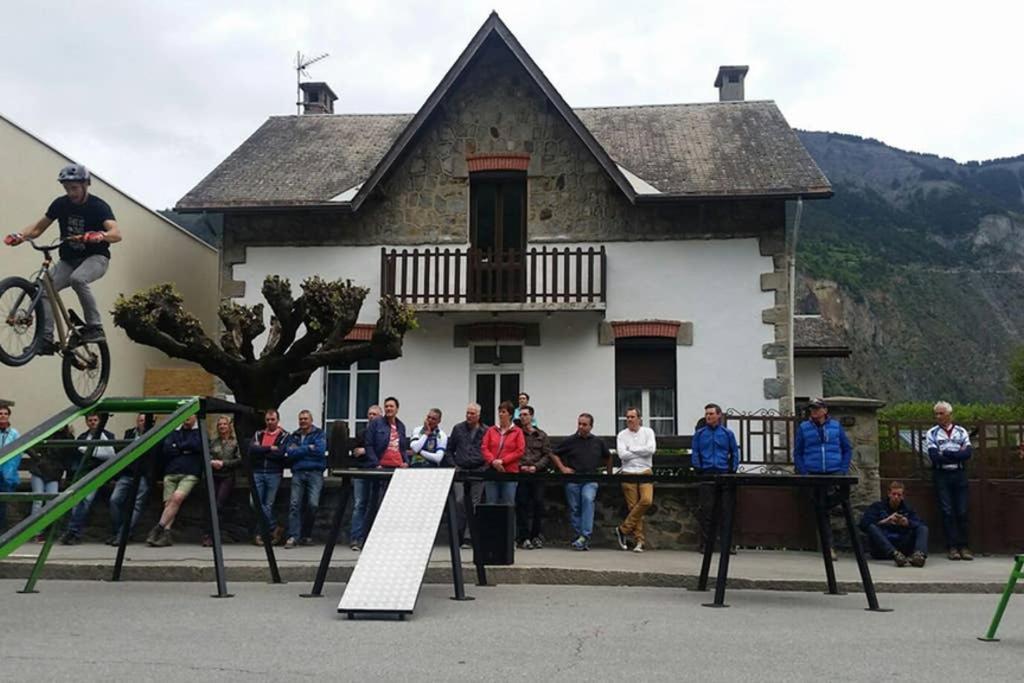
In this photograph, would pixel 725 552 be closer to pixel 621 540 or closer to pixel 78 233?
pixel 621 540

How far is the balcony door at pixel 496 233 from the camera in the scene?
19141mm

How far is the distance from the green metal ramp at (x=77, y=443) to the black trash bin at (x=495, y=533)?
10.0 ft

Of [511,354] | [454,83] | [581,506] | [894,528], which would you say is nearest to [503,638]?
[581,506]

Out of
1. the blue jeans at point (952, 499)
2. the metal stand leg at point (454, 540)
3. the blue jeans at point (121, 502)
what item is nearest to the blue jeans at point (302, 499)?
the blue jeans at point (121, 502)

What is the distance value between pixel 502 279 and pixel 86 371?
10.2 meters

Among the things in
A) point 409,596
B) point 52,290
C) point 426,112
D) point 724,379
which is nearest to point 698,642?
point 409,596

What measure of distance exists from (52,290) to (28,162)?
34.7 ft

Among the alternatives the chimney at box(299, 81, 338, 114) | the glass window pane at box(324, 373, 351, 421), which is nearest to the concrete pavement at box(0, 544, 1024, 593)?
the glass window pane at box(324, 373, 351, 421)

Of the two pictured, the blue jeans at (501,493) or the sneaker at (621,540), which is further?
the sneaker at (621,540)

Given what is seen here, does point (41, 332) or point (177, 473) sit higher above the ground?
point (41, 332)

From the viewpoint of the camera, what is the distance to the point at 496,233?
781 inches

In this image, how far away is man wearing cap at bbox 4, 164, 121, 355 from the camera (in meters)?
9.11

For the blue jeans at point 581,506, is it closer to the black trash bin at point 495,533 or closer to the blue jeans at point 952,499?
the black trash bin at point 495,533

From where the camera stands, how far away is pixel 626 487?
43.2 ft
